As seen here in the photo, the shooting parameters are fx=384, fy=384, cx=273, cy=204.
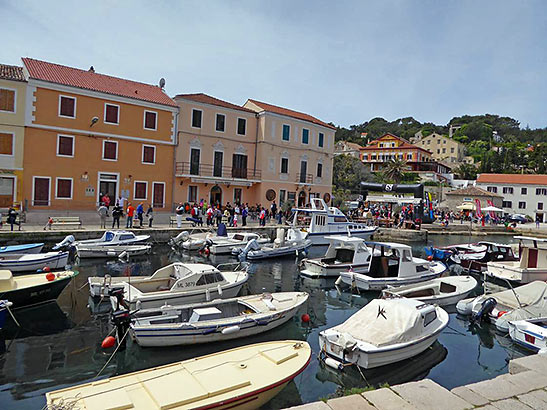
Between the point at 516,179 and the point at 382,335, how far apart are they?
A: 197 feet

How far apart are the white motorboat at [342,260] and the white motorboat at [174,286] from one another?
5.47 m

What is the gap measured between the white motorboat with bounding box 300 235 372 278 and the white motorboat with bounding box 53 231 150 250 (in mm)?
10010

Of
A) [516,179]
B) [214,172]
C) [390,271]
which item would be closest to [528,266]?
[390,271]

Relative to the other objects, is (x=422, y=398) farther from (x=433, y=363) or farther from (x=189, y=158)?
(x=189, y=158)

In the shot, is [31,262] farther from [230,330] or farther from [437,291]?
[437,291]

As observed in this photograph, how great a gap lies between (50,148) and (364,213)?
28570 mm

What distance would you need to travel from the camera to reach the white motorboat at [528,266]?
17781mm

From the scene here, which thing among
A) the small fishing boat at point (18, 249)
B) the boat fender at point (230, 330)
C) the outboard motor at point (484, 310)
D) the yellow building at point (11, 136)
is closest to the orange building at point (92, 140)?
the yellow building at point (11, 136)

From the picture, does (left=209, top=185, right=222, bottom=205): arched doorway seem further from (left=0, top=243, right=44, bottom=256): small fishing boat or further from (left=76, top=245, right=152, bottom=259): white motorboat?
(left=0, top=243, right=44, bottom=256): small fishing boat

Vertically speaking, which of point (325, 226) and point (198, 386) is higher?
point (325, 226)

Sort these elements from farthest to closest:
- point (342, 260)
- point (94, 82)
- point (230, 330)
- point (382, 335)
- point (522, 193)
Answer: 1. point (522, 193)
2. point (94, 82)
3. point (342, 260)
4. point (230, 330)
5. point (382, 335)

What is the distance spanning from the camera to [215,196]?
35344mm

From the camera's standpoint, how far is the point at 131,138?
30.8 m

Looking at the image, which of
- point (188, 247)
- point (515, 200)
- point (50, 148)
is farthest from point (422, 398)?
point (515, 200)
